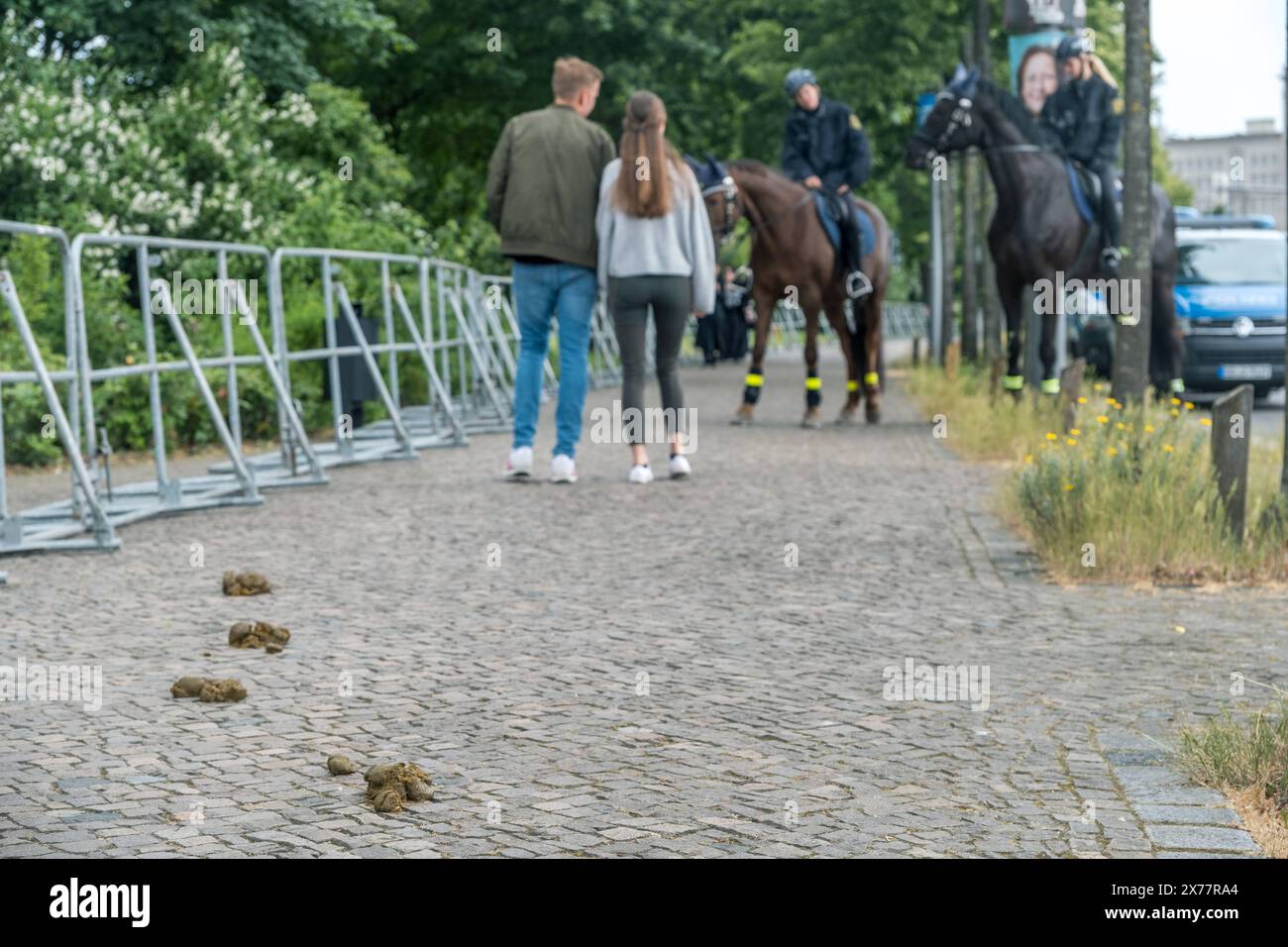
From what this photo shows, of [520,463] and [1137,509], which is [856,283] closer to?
[520,463]

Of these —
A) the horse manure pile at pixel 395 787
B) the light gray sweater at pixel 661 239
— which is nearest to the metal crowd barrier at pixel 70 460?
the light gray sweater at pixel 661 239

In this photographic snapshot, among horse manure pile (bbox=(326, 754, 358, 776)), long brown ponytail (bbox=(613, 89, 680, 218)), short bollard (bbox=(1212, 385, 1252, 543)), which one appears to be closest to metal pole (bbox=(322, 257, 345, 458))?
long brown ponytail (bbox=(613, 89, 680, 218))

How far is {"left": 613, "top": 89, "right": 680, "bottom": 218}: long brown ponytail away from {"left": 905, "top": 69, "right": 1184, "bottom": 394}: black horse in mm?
4859

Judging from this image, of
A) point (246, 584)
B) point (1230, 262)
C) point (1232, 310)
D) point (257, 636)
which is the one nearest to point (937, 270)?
point (1230, 262)

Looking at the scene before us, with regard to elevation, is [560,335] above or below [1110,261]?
below

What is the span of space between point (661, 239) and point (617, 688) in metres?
7.08

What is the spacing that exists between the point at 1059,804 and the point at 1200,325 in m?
21.0

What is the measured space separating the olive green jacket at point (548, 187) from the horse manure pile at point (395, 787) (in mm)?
8414

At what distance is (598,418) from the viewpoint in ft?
70.9

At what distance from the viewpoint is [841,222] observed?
19344mm

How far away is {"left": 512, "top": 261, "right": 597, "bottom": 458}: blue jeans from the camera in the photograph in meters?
13.9

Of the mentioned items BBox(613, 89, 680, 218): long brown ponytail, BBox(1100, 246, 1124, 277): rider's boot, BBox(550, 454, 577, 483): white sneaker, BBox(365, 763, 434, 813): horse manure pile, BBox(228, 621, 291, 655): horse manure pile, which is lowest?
BBox(550, 454, 577, 483): white sneaker

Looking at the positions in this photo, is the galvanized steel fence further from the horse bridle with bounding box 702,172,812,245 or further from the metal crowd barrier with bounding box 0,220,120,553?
the horse bridle with bounding box 702,172,812,245
